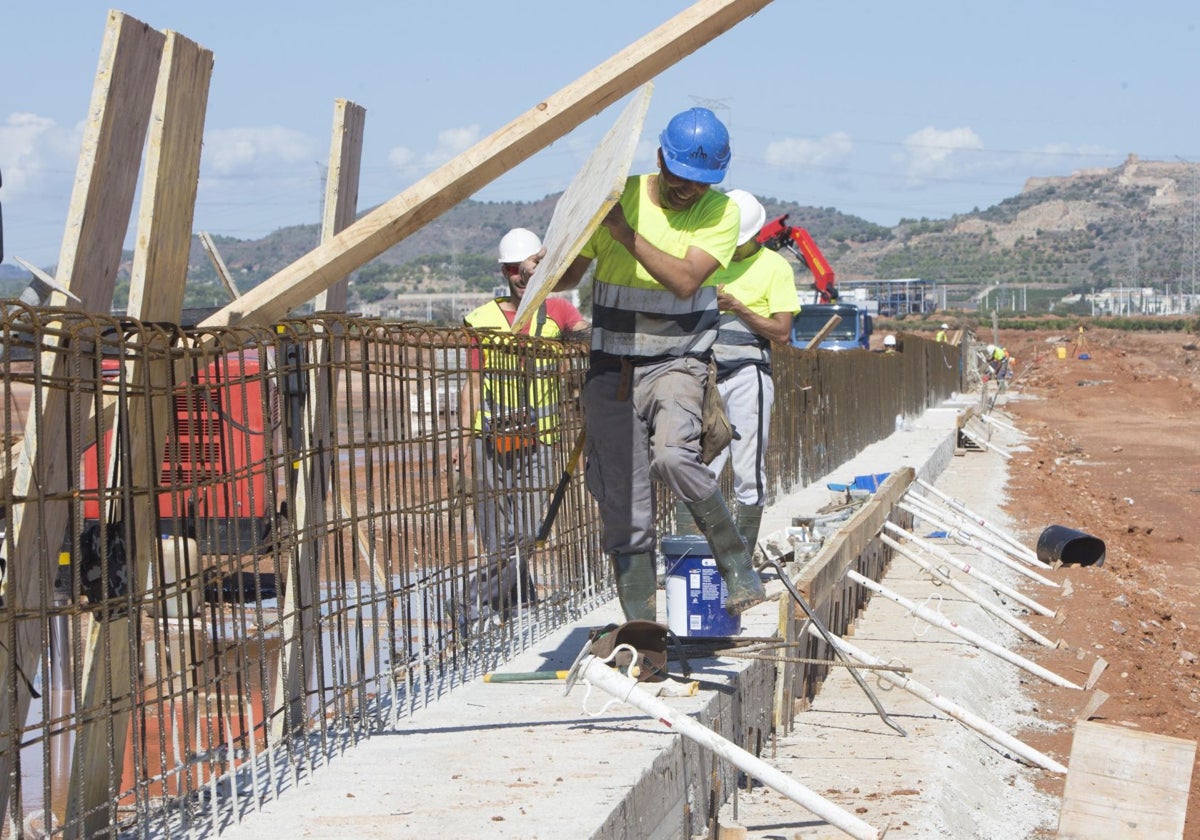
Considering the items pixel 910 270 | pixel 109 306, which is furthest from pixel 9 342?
pixel 910 270

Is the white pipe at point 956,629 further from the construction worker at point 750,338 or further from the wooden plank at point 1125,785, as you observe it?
the wooden plank at point 1125,785

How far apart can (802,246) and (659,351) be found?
18430mm

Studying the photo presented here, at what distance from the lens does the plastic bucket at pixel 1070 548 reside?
44.2ft

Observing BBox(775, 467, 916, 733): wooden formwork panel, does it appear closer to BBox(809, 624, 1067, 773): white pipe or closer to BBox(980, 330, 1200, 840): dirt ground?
BBox(809, 624, 1067, 773): white pipe

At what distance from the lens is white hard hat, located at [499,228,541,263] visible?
7.69 m

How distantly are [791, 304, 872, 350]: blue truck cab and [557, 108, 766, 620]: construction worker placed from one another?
2271 cm

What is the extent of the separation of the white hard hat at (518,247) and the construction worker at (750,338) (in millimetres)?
999

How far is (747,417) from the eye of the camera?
725 cm

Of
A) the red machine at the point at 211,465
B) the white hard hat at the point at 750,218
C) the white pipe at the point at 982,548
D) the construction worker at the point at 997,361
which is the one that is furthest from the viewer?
the construction worker at the point at 997,361

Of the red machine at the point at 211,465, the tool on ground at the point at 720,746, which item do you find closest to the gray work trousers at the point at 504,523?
the tool on ground at the point at 720,746

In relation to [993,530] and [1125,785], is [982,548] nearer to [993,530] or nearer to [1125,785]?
[993,530]

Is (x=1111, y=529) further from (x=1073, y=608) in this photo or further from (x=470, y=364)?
(x=470, y=364)

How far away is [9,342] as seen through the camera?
331 cm

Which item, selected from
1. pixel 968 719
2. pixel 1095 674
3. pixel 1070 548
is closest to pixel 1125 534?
pixel 1070 548
